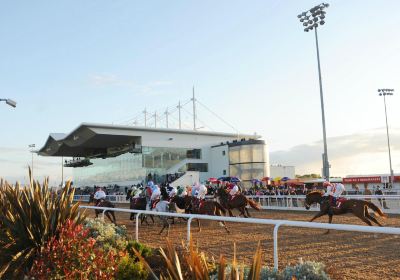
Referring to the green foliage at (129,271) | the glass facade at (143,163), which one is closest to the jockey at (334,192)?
the green foliage at (129,271)

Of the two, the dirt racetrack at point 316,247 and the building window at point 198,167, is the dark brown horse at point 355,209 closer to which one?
the dirt racetrack at point 316,247

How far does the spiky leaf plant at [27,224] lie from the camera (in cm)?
450

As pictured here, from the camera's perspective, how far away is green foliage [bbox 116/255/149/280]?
4.36 meters

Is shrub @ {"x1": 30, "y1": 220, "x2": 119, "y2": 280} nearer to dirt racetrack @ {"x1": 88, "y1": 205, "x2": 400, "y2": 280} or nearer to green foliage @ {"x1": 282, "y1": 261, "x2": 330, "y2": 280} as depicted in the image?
green foliage @ {"x1": 282, "y1": 261, "x2": 330, "y2": 280}

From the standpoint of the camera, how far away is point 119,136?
156ft

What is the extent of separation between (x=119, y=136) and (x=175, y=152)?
649cm

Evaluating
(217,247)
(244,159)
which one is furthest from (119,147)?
(217,247)

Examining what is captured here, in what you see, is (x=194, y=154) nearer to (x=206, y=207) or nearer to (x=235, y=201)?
(x=235, y=201)

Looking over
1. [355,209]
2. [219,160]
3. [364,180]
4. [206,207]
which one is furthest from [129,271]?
[219,160]

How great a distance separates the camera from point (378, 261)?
6574 mm

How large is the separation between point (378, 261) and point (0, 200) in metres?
5.63

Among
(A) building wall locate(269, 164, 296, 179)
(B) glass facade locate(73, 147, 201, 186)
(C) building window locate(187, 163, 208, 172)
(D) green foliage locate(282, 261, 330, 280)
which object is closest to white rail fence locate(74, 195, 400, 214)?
(D) green foliage locate(282, 261, 330, 280)

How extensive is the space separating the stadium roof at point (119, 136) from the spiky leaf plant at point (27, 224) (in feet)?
132

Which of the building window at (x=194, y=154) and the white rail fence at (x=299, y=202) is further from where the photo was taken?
the building window at (x=194, y=154)
